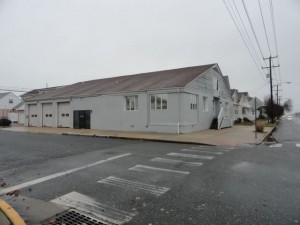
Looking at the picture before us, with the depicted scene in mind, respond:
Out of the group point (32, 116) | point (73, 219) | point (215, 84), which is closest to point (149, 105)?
point (215, 84)

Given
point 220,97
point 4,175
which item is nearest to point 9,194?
point 4,175

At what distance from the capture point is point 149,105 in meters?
21.4

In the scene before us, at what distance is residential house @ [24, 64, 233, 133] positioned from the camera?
20.3 m

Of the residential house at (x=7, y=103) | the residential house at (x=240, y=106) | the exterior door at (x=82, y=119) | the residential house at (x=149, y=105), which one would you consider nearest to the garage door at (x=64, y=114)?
the residential house at (x=149, y=105)

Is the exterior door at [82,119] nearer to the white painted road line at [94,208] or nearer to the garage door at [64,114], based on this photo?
the garage door at [64,114]

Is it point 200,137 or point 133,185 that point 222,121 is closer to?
point 200,137

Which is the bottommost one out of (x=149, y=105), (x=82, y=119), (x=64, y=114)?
(x=82, y=119)

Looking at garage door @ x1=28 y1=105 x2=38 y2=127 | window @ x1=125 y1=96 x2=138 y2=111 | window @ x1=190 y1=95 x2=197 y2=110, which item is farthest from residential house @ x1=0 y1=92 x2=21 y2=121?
window @ x1=190 y1=95 x2=197 y2=110

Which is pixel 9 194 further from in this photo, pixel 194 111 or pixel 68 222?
pixel 194 111

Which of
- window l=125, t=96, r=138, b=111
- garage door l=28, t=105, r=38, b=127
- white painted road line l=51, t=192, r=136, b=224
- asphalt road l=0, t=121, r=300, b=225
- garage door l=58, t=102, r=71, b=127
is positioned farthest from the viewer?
garage door l=28, t=105, r=38, b=127

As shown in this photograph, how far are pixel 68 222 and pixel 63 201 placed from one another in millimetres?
993

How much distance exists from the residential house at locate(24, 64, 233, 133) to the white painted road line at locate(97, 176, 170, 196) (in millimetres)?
13475

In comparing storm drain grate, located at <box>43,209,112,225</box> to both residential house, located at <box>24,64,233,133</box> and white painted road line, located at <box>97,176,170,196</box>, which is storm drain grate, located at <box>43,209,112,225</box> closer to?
white painted road line, located at <box>97,176,170,196</box>

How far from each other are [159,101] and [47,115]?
53.2ft
